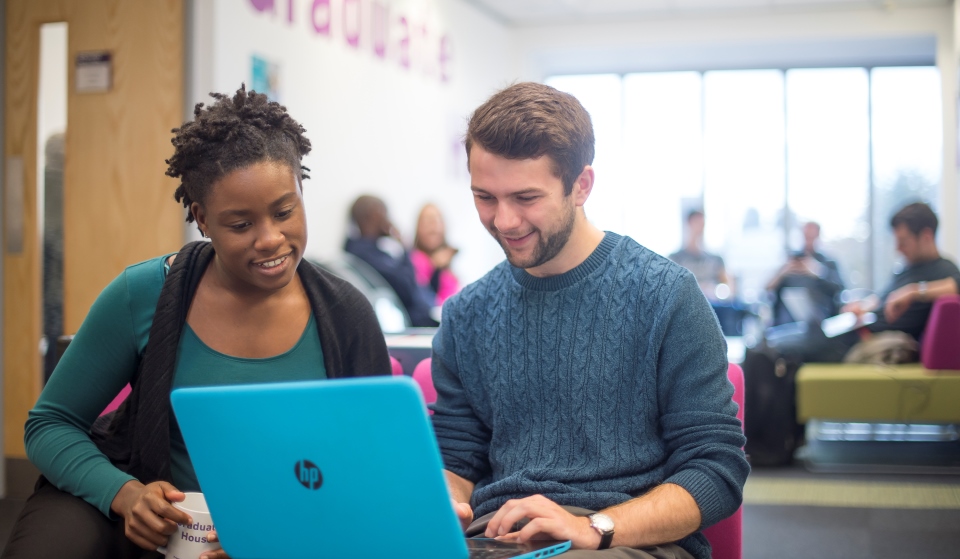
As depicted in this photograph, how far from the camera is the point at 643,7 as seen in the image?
866cm

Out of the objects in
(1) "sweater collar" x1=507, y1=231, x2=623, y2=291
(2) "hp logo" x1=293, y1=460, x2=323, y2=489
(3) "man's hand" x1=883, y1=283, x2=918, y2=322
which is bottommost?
(2) "hp logo" x1=293, y1=460, x2=323, y2=489

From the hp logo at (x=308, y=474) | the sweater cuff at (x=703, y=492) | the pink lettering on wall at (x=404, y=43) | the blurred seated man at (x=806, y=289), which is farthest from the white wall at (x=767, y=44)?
the hp logo at (x=308, y=474)

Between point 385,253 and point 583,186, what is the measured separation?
4127 mm

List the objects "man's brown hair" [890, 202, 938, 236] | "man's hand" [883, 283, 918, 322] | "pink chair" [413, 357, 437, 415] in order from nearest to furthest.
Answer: "pink chair" [413, 357, 437, 415]
"man's hand" [883, 283, 918, 322]
"man's brown hair" [890, 202, 938, 236]

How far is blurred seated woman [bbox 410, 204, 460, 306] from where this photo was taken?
21.5 ft

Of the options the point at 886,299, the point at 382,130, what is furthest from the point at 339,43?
the point at 886,299

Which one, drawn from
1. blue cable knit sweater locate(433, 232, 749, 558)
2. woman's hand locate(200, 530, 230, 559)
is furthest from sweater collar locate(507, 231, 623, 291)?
woman's hand locate(200, 530, 230, 559)

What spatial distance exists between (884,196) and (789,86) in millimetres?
1504

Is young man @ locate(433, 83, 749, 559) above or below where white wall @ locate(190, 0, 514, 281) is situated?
below

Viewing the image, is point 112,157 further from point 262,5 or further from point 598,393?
point 598,393

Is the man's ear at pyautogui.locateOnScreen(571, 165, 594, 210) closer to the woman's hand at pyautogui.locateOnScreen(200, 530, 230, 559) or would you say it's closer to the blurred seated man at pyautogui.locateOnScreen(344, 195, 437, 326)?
the woman's hand at pyautogui.locateOnScreen(200, 530, 230, 559)

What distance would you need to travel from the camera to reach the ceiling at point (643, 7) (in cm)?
845

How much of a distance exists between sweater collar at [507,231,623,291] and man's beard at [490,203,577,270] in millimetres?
51

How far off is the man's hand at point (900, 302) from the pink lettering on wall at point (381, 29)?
141 inches
